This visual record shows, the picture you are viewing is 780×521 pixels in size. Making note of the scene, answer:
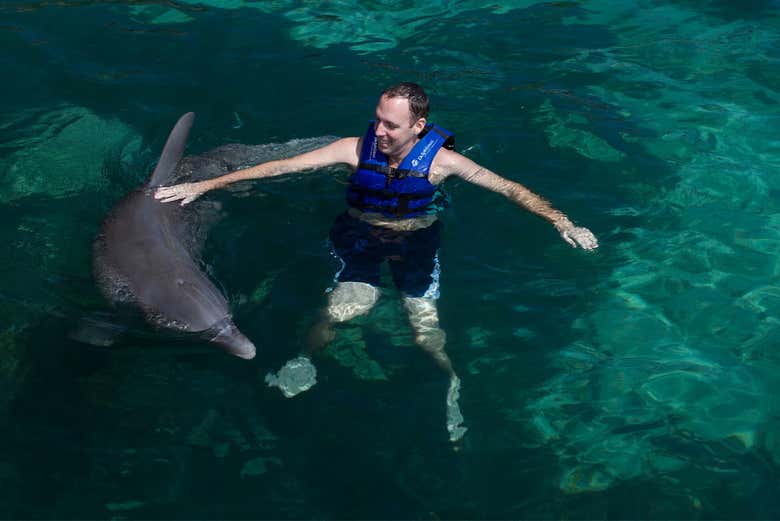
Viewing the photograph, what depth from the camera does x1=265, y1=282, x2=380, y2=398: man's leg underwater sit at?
5.72 metres

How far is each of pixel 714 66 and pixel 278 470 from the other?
801cm

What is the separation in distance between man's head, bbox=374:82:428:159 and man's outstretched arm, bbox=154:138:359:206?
1.59ft

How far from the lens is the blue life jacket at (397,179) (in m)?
6.43

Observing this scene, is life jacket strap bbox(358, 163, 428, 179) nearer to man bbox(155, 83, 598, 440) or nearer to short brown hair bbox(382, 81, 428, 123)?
man bbox(155, 83, 598, 440)

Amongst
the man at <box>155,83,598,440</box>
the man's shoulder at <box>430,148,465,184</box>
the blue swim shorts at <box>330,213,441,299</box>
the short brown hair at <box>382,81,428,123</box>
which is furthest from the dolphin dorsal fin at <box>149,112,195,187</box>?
the man's shoulder at <box>430,148,465,184</box>

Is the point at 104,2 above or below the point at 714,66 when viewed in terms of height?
above

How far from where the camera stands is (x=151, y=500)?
493 centimetres

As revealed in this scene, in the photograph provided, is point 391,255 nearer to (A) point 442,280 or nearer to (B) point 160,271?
(A) point 442,280

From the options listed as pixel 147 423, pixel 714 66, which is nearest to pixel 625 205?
pixel 714 66

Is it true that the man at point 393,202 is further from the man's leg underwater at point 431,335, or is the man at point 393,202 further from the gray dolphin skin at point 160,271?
the gray dolphin skin at point 160,271

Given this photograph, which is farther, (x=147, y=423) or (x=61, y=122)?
(x=61, y=122)

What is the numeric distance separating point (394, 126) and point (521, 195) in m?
1.08

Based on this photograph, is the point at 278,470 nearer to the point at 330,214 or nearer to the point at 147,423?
the point at 147,423

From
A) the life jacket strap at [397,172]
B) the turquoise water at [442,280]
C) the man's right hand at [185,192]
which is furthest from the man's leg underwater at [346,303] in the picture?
the man's right hand at [185,192]
